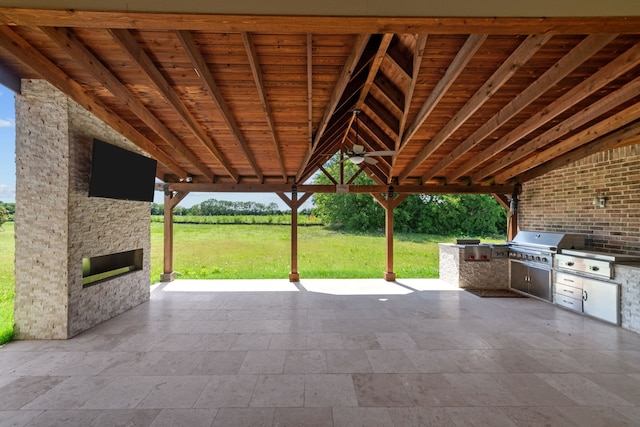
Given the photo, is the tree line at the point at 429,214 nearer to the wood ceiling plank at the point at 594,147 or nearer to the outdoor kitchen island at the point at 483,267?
the wood ceiling plank at the point at 594,147

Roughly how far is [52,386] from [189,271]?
590cm

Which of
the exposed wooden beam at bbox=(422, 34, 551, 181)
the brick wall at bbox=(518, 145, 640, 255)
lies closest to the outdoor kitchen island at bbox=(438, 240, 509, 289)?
the brick wall at bbox=(518, 145, 640, 255)

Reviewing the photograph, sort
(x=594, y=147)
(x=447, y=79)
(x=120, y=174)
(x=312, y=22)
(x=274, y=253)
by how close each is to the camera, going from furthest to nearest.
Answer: (x=274, y=253) < (x=594, y=147) < (x=120, y=174) < (x=447, y=79) < (x=312, y=22)

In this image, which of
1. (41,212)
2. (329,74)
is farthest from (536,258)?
(41,212)

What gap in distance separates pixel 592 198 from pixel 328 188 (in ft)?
18.3

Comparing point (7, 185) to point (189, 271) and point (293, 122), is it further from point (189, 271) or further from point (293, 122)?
point (293, 122)

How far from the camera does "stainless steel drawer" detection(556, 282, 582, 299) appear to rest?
16.3 ft

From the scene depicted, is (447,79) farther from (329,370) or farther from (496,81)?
(329,370)

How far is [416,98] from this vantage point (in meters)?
4.22

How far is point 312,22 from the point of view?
187 centimetres

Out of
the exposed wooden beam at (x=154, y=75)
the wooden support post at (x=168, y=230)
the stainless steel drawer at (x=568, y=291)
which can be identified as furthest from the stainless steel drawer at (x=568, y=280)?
the wooden support post at (x=168, y=230)

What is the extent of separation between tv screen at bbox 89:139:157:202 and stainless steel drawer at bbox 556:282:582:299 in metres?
7.99

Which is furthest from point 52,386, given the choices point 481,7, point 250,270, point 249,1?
point 250,270

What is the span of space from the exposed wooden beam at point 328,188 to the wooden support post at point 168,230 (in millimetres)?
201
